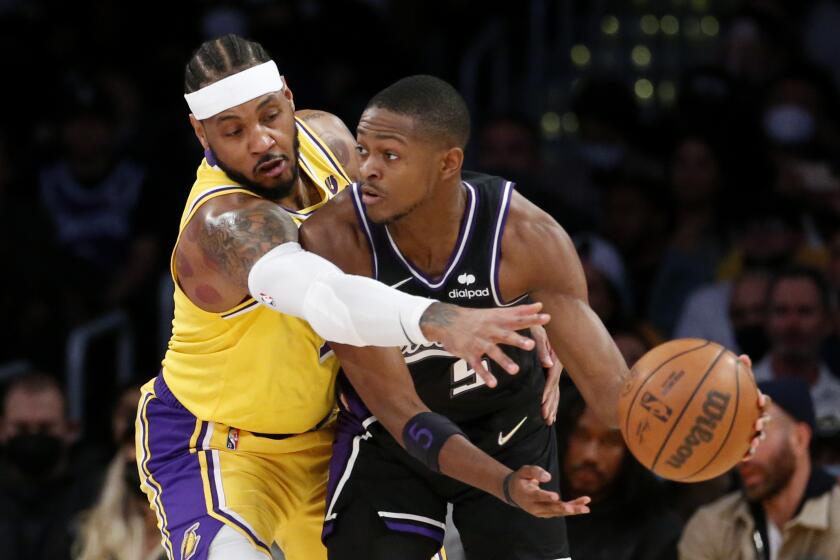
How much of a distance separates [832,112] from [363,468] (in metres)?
5.85

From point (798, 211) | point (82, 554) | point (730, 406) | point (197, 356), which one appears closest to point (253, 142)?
point (197, 356)

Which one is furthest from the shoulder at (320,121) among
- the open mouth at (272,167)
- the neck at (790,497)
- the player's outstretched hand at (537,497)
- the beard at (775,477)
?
the neck at (790,497)

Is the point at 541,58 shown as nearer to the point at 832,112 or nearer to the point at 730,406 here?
the point at 832,112

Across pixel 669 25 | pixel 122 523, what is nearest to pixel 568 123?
pixel 669 25

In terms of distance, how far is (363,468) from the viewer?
4.93 meters

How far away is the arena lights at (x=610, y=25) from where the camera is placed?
34.5ft

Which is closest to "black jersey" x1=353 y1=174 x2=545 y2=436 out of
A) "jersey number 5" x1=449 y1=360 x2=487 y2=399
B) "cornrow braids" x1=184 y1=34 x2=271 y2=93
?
"jersey number 5" x1=449 y1=360 x2=487 y2=399

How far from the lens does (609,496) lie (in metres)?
6.35

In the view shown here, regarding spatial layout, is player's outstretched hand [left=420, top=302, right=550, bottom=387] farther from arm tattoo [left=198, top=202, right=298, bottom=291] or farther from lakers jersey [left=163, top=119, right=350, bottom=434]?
lakers jersey [left=163, top=119, right=350, bottom=434]

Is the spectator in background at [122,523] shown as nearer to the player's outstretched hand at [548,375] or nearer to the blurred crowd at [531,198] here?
the blurred crowd at [531,198]

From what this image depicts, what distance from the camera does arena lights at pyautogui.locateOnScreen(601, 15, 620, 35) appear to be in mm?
10516

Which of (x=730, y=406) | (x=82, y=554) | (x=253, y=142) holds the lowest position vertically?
(x=82, y=554)

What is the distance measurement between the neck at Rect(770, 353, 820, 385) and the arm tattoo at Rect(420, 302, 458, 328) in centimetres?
368

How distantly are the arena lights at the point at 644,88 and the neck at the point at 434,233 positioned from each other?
5.93 metres
